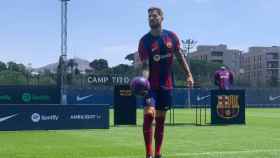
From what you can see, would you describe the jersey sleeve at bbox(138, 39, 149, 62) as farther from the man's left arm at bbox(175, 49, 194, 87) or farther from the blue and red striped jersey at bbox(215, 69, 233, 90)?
the blue and red striped jersey at bbox(215, 69, 233, 90)

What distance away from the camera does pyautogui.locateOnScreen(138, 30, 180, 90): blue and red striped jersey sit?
8828 mm

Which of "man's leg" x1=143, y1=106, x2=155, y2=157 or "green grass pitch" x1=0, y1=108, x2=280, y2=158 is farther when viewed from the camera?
"green grass pitch" x1=0, y1=108, x2=280, y2=158

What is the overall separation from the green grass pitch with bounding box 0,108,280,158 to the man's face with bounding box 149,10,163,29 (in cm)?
326

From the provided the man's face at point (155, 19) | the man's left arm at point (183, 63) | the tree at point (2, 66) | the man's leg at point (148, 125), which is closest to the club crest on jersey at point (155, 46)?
the man's face at point (155, 19)

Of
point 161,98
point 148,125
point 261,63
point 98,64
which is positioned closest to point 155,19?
point 161,98

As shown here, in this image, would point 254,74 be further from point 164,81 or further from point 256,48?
point 164,81

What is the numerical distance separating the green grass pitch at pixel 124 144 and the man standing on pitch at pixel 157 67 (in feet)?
7.80

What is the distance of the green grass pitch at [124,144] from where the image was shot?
479 inches

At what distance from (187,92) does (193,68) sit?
75972mm

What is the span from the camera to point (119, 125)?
22.5 meters

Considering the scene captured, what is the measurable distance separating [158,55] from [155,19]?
0.53 m

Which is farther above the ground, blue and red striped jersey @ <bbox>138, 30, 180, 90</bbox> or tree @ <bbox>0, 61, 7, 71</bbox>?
tree @ <bbox>0, 61, 7, 71</bbox>

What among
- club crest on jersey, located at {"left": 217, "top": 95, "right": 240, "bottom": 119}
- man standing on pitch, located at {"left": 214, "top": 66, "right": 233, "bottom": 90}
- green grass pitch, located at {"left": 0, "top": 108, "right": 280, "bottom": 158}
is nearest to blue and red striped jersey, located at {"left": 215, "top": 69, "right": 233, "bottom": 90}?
man standing on pitch, located at {"left": 214, "top": 66, "right": 233, "bottom": 90}

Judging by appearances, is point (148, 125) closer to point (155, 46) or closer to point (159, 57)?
point (159, 57)
